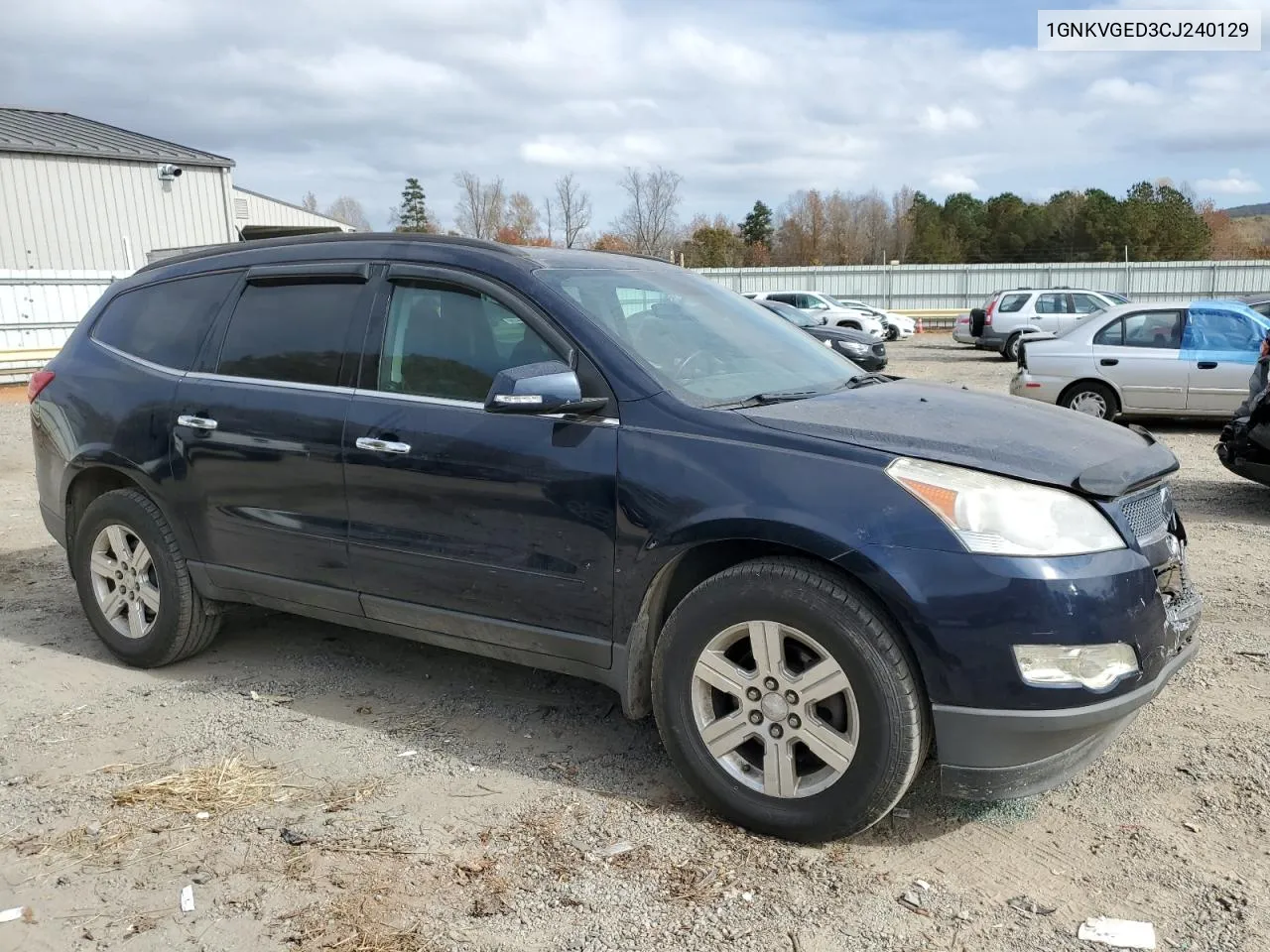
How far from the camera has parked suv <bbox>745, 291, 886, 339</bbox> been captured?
98.6ft

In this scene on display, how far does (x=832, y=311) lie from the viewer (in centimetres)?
3038

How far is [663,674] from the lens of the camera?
3.26m

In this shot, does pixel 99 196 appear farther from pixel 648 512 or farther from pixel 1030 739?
pixel 1030 739

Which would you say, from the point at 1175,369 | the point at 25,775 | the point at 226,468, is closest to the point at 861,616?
the point at 226,468

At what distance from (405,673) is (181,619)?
101 cm

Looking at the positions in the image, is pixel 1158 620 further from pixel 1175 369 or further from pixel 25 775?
pixel 1175 369

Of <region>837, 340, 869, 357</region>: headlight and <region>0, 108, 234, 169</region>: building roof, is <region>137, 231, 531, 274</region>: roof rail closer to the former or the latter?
<region>837, 340, 869, 357</region>: headlight

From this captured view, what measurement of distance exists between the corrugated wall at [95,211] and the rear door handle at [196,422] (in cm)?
2342

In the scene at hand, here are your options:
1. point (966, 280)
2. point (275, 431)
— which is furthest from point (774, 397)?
point (966, 280)

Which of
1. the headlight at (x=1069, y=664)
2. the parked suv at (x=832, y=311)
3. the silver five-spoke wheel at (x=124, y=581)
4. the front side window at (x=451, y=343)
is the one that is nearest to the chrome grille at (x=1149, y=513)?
the headlight at (x=1069, y=664)

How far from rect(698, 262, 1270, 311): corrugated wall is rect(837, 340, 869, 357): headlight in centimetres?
2288

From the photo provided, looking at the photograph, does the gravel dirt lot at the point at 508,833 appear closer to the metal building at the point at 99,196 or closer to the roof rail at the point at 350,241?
the roof rail at the point at 350,241

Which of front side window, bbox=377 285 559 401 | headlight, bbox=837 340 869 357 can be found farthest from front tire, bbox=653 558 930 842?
headlight, bbox=837 340 869 357

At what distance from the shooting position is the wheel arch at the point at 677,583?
3.04 metres
